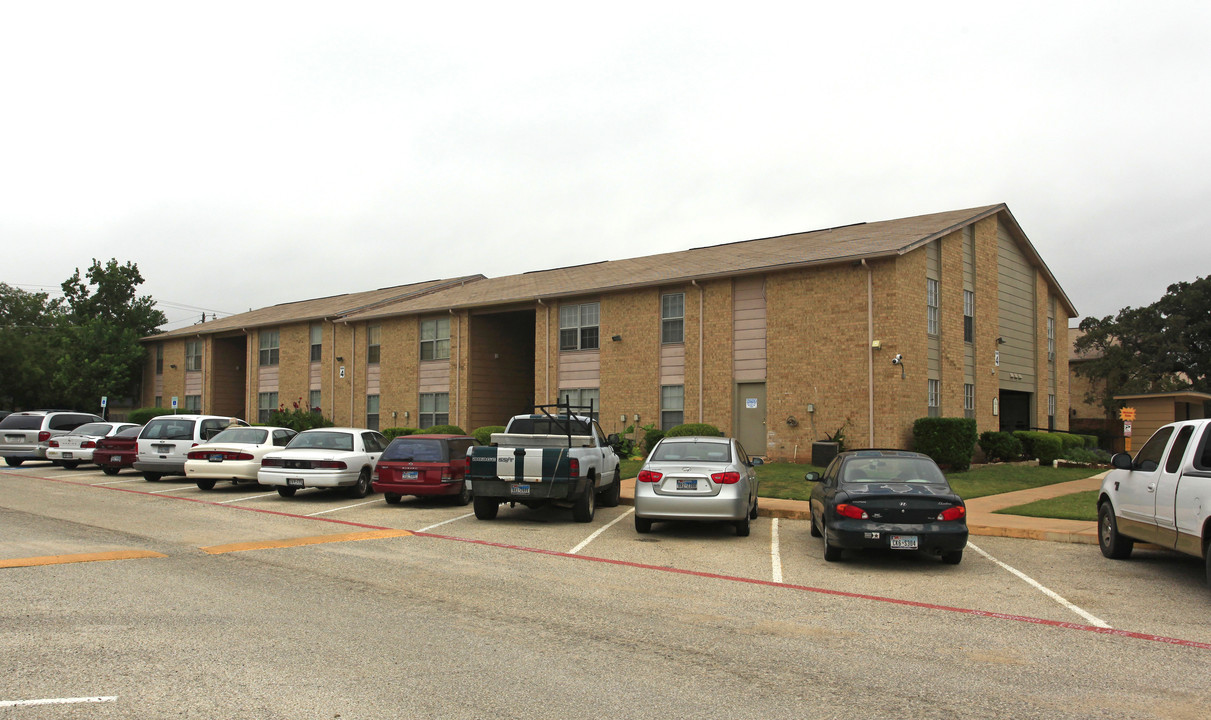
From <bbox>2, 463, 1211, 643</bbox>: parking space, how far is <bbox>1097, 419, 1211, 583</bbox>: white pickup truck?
1.60 feet

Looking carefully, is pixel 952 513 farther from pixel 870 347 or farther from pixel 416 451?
pixel 870 347

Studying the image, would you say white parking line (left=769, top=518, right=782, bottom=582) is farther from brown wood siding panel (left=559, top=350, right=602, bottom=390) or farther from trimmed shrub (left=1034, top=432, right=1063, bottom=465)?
trimmed shrub (left=1034, top=432, right=1063, bottom=465)

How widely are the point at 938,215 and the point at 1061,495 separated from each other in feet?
44.7

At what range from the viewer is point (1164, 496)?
376 inches

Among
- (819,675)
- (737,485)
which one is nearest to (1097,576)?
(737,485)

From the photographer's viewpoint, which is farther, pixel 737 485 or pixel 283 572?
pixel 737 485

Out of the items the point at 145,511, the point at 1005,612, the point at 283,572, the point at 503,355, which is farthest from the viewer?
the point at 503,355

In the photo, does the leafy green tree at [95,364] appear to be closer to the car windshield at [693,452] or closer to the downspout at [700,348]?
the downspout at [700,348]

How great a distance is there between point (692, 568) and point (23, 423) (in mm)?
25289

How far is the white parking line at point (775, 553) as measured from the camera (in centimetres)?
1000

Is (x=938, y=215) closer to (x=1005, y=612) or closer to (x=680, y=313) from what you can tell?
(x=680, y=313)

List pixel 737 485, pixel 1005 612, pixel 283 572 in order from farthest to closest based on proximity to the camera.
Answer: pixel 737 485 < pixel 283 572 < pixel 1005 612

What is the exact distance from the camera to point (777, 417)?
24344mm

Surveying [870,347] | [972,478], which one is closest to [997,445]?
[972,478]
